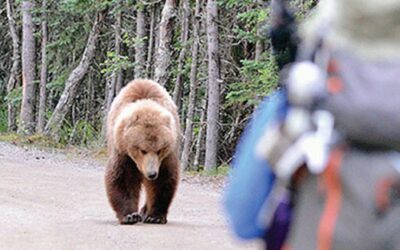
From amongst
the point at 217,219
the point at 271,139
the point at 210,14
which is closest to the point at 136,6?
the point at 210,14

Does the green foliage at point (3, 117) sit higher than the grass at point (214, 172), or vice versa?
the grass at point (214, 172)

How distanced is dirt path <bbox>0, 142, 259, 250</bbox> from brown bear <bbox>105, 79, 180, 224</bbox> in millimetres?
263

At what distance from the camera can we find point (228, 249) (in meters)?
8.30

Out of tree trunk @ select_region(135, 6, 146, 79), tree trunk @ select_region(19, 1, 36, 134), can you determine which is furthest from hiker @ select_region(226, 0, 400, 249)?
tree trunk @ select_region(19, 1, 36, 134)

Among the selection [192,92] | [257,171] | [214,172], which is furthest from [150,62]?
[257,171]

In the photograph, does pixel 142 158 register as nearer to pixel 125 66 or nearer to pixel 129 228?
pixel 129 228

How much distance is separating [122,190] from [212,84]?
8661 mm

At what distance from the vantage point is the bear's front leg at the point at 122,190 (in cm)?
955

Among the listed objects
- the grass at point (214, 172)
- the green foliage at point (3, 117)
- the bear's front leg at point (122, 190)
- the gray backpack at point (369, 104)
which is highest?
the gray backpack at point (369, 104)

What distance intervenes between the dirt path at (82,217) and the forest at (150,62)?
273 cm

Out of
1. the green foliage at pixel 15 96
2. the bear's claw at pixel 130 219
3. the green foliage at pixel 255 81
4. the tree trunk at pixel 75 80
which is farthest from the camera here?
the green foliage at pixel 15 96

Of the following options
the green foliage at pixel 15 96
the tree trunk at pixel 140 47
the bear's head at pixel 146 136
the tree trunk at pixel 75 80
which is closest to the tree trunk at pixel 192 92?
the tree trunk at pixel 140 47

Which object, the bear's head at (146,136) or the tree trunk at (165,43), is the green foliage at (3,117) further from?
the bear's head at (146,136)

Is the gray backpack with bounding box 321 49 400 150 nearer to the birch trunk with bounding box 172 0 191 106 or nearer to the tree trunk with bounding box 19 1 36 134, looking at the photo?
the birch trunk with bounding box 172 0 191 106
